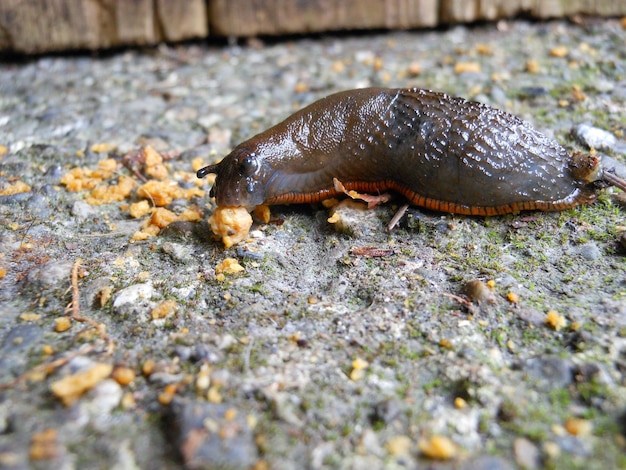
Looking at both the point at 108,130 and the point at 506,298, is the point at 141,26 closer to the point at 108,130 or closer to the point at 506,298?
the point at 108,130

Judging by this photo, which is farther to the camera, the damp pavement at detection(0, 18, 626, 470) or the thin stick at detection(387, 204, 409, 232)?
the thin stick at detection(387, 204, 409, 232)

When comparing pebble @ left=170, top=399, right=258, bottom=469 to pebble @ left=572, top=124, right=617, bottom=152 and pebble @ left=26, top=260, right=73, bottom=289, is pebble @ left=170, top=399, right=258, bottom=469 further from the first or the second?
pebble @ left=572, top=124, right=617, bottom=152

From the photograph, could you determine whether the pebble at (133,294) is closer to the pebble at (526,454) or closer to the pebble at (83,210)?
the pebble at (83,210)

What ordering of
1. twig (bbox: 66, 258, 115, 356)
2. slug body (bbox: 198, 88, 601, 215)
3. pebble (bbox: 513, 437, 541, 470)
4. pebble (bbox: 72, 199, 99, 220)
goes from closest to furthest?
pebble (bbox: 513, 437, 541, 470) → twig (bbox: 66, 258, 115, 356) → slug body (bbox: 198, 88, 601, 215) → pebble (bbox: 72, 199, 99, 220)

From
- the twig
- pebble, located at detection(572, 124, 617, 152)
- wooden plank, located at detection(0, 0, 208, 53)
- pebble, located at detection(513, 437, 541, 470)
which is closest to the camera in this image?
pebble, located at detection(513, 437, 541, 470)

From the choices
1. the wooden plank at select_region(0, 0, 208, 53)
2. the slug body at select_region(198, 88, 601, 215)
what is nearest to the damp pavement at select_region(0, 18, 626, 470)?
the slug body at select_region(198, 88, 601, 215)

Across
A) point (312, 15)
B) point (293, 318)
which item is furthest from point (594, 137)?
point (312, 15)

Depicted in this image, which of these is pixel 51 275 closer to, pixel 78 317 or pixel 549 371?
pixel 78 317

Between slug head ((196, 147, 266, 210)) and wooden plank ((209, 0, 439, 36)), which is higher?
wooden plank ((209, 0, 439, 36))
